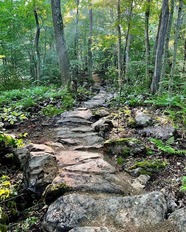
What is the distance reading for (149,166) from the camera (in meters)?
4.10

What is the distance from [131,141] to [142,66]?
9744 millimetres

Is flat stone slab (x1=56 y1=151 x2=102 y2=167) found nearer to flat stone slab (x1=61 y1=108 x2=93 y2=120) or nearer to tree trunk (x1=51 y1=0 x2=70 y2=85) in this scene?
flat stone slab (x1=61 y1=108 x2=93 y2=120)

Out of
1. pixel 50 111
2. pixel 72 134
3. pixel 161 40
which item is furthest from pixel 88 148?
pixel 161 40

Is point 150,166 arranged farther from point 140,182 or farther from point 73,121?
point 73,121

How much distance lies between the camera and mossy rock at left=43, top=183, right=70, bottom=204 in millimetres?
3229

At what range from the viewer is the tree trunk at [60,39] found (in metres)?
10.7

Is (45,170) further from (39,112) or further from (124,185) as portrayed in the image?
(39,112)

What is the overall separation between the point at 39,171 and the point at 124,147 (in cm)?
191

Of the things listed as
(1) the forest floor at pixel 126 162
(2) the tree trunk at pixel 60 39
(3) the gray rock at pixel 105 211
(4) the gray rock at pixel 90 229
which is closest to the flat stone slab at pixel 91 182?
(3) the gray rock at pixel 105 211

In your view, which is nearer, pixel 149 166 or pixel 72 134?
pixel 149 166

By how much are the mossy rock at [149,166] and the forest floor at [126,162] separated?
0.06 metres

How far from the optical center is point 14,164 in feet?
14.8

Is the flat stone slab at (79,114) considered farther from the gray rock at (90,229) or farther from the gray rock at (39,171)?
the gray rock at (90,229)

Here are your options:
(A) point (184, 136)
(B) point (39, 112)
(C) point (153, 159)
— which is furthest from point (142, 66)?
(C) point (153, 159)
